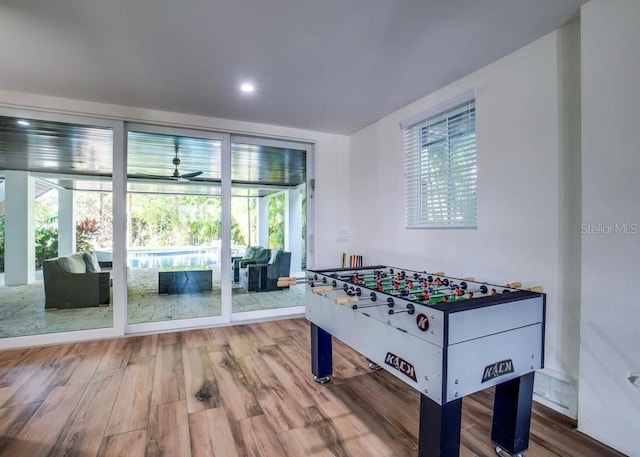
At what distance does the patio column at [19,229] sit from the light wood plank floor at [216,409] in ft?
2.72

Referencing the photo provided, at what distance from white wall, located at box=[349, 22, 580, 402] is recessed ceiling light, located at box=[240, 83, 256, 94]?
169 centimetres

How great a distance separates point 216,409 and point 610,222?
257cm

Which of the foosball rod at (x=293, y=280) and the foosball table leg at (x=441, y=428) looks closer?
the foosball table leg at (x=441, y=428)

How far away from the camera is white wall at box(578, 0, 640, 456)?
62.9 inches

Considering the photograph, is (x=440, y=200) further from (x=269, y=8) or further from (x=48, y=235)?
(x=48, y=235)

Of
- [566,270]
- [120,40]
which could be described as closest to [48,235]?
[120,40]

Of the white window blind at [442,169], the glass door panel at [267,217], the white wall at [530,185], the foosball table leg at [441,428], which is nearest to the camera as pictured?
the foosball table leg at [441,428]

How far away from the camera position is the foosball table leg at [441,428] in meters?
1.32

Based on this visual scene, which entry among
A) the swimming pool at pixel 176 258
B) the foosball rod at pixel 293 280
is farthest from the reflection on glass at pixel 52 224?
the foosball rod at pixel 293 280

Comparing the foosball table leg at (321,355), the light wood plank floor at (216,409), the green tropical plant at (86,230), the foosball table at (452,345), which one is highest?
the green tropical plant at (86,230)

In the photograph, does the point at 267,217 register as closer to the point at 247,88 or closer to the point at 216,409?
the point at 247,88

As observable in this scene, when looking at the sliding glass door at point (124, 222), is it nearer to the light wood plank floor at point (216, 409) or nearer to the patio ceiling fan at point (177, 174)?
the patio ceiling fan at point (177, 174)

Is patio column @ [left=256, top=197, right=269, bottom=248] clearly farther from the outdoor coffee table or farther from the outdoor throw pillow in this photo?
the outdoor throw pillow

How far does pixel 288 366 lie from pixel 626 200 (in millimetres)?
2517
